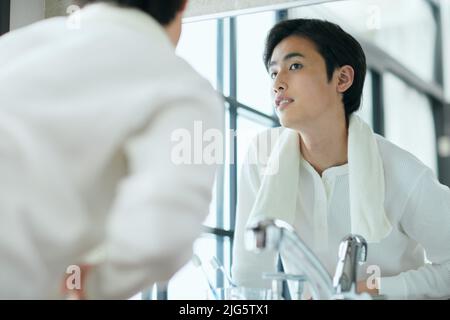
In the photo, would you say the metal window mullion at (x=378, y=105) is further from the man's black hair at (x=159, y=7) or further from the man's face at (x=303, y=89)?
the man's black hair at (x=159, y=7)

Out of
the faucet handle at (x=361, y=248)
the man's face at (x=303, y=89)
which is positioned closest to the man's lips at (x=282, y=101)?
the man's face at (x=303, y=89)

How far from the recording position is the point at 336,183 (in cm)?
109

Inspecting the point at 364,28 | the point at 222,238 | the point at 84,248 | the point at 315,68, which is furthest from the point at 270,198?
the point at 84,248

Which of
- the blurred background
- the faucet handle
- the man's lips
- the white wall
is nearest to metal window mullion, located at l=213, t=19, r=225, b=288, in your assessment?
the blurred background

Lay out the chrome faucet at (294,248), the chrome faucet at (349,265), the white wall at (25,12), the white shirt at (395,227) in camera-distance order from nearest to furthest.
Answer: the chrome faucet at (294,248) < the chrome faucet at (349,265) < the white shirt at (395,227) < the white wall at (25,12)

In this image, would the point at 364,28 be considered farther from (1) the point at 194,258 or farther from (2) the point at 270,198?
(1) the point at 194,258

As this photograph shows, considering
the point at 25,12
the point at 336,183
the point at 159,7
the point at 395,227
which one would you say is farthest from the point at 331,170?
the point at 25,12

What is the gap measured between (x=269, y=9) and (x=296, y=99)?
216 mm

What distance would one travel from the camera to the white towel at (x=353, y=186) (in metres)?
1.08

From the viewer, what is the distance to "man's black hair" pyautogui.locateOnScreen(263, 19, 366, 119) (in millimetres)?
1131

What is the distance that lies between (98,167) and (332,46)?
70cm

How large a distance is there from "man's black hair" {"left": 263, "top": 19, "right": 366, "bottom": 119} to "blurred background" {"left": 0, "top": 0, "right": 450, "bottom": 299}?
0.04 ft

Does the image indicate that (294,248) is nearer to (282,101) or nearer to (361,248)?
(361,248)

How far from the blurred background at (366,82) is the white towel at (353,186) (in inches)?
1.5
